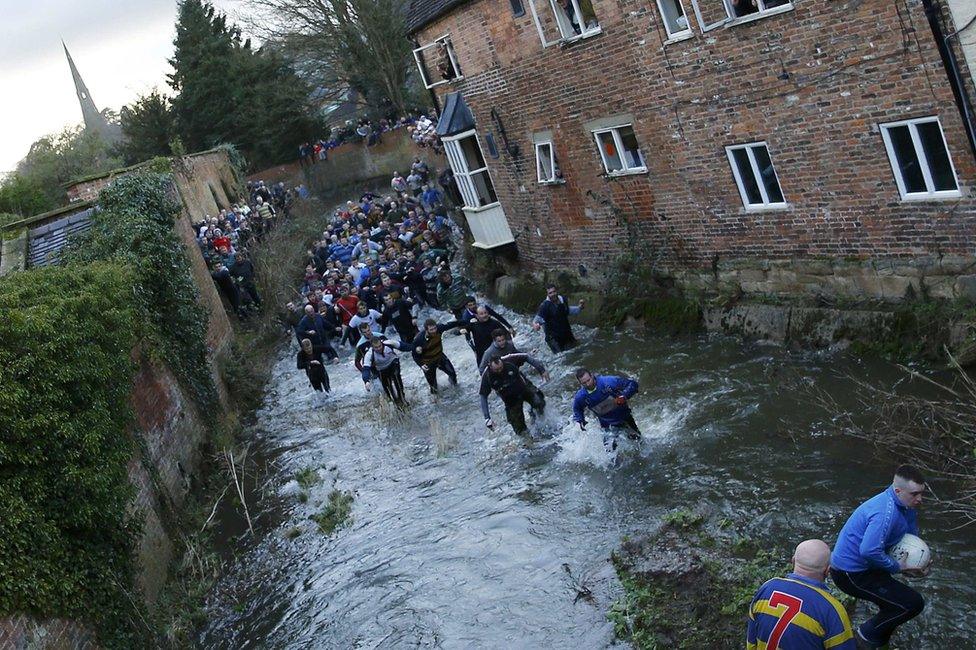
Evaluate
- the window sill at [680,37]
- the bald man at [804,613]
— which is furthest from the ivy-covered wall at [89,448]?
the window sill at [680,37]

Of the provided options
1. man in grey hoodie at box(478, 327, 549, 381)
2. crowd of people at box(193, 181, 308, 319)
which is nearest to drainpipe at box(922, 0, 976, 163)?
man in grey hoodie at box(478, 327, 549, 381)

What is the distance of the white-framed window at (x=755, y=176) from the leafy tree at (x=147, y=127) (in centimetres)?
4041

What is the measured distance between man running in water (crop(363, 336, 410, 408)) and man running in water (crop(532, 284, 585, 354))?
2490mm

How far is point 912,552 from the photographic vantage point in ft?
23.0

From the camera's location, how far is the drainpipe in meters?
12.2

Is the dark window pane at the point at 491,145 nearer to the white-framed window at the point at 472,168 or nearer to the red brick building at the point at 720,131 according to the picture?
the red brick building at the point at 720,131

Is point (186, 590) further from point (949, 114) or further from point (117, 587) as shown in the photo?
point (949, 114)

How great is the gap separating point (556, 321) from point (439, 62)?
303 inches

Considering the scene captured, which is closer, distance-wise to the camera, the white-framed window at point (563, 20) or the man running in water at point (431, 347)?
the white-framed window at point (563, 20)

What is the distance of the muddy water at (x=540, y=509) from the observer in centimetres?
1038

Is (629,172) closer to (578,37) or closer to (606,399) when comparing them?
(578,37)

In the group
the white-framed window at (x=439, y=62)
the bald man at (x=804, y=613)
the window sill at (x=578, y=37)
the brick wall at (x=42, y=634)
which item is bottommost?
the bald man at (x=804, y=613)

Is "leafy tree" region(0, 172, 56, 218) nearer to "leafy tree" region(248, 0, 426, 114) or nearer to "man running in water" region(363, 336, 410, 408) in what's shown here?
"leafy tree" region(248, 0, 426, 114)

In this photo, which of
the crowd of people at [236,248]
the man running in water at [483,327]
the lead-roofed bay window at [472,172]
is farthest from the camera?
the crowd of people at [236,248]
